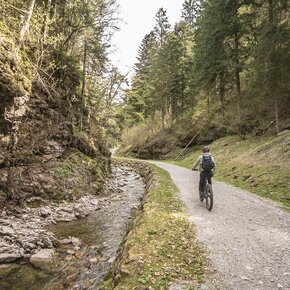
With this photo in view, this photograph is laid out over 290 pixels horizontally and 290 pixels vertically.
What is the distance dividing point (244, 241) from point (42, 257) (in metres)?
5.36

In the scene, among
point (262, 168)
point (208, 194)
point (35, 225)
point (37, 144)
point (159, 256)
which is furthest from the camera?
point (262, 168)

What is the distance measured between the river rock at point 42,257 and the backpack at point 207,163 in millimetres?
5682

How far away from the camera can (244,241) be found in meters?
6.21

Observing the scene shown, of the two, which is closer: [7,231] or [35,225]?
[7,231]

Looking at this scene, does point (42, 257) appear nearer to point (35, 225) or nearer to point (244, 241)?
point (35, 225)

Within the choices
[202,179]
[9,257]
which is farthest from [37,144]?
[202,179]

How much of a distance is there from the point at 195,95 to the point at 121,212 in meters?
26.8

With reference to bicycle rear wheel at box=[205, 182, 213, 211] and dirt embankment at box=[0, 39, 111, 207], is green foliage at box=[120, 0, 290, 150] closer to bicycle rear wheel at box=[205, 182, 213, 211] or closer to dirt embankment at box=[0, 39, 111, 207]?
bicycle rear wheel at box=[205, 182, 213, 211]

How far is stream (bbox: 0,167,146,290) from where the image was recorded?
6055mm

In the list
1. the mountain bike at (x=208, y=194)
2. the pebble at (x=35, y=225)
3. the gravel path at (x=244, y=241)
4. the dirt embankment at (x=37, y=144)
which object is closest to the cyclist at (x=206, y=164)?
the mountain bike at (x=208, y=194)

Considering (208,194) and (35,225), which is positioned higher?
(208,194)

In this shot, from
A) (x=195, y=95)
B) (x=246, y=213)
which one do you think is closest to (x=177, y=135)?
(x=195, y=95)

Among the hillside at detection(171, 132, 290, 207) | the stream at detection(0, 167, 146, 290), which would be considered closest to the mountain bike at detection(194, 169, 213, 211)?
the hillside at detection(171, 132, 290, 207)

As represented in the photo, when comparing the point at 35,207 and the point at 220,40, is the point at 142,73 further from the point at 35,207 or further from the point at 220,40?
the point at 35,207
